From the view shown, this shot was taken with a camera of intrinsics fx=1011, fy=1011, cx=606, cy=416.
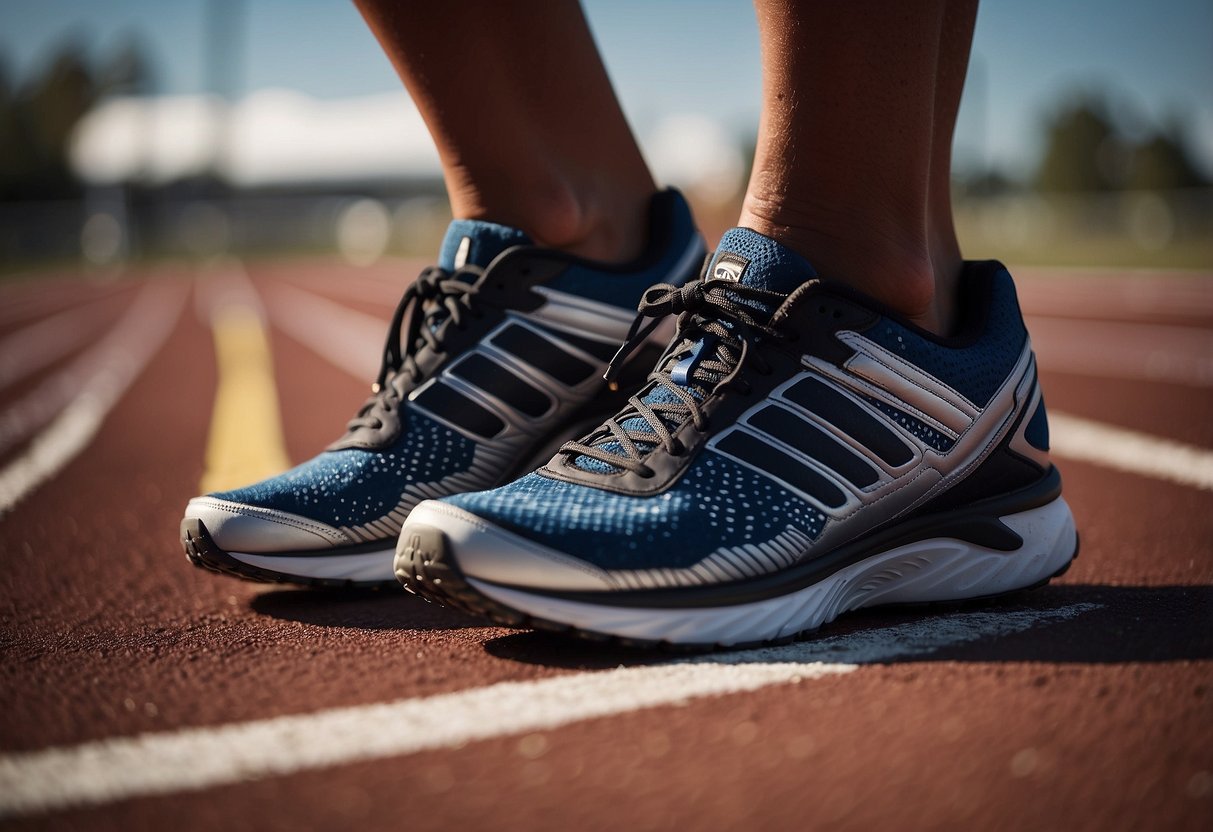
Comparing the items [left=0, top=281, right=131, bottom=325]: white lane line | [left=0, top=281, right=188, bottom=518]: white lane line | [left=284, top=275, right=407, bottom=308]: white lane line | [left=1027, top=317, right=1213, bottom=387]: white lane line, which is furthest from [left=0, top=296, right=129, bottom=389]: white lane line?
[left=1027, top=317, right=1213, bottom=387]: white lane line

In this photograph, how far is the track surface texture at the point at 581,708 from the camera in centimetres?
86

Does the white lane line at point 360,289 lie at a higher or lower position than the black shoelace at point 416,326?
lower

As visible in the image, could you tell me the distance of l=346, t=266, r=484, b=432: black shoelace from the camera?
66.5 inches

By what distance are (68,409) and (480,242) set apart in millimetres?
3188

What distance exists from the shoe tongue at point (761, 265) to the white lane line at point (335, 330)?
246cm

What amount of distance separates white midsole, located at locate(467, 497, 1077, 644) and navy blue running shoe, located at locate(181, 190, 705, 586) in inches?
18.2

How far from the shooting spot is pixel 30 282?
22094 millimetres

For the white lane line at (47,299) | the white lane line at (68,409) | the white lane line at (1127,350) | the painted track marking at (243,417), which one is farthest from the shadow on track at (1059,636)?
the white lane line at (47,299)

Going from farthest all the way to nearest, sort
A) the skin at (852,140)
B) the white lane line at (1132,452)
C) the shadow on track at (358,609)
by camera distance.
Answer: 1. the white lane line at (1132,452)
2. the shadow on track at (358,609)
3. the skin at (852,140)

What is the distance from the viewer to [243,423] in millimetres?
3725

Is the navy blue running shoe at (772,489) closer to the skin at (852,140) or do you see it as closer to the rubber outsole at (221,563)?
the skin at (852,140)
